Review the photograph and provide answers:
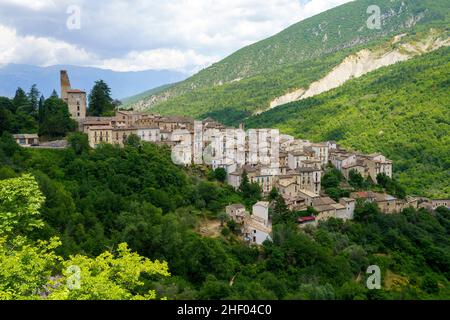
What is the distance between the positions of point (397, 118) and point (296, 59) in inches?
3890

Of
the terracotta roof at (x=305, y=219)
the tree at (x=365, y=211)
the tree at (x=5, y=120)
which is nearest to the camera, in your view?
the terracotta roof at (x=305, y=219)

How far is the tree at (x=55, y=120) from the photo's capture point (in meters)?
38.4

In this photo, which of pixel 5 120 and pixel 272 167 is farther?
pixel 272 167

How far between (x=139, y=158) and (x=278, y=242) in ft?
43.7

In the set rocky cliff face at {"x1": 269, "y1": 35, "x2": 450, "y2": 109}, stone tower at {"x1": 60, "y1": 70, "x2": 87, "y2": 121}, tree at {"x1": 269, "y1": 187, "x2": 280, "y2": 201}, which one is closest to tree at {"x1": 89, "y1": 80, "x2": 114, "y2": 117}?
stone tower at {"x1": 60, "y1": 70, "x2": 87, "y2": 121}

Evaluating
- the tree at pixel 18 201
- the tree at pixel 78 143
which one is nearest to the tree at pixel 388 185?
the tree at pixel 78 143

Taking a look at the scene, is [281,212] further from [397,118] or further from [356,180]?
[397,118]

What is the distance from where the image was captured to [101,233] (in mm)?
28219

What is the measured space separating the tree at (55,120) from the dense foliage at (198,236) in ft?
10.4

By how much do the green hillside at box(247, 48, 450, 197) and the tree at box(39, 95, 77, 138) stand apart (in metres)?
43.6

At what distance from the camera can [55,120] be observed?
3834cm

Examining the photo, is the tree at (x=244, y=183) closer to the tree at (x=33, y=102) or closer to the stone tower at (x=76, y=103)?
the stone tower at (x=76, y=103)

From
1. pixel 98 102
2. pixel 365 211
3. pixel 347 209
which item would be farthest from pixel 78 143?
pixel 365 211

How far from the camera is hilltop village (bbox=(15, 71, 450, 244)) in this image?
36.4m
